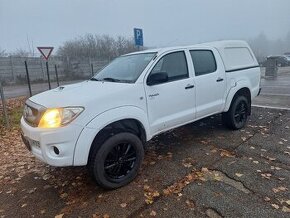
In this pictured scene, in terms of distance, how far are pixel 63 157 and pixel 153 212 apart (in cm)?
123

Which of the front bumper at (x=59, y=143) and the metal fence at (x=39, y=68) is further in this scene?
the metal fence at (x=39, y=68)

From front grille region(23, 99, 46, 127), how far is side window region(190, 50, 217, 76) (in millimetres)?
2712

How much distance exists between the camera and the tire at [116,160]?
3.36 metres

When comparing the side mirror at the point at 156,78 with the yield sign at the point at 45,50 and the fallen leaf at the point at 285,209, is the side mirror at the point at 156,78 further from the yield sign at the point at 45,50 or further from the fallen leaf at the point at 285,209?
the yield sign at the point at 45,50

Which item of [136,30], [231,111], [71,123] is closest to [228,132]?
[231,111]

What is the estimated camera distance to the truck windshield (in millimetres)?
4109

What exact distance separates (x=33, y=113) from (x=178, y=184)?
216cm

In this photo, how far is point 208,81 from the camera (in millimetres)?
4902

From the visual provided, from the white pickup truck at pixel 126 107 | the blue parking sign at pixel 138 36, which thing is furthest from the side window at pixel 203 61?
the blue parking sign at pixel 138 36

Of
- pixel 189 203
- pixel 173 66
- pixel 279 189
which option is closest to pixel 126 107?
pixel 173 66

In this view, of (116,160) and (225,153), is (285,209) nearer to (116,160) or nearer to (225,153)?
(225,153)

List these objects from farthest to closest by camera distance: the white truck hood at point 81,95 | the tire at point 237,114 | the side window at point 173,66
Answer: the tire at point 237,114
the side window at point 173,66
the white truck hood at point 81,95

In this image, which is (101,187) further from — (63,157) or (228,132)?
(228,132)

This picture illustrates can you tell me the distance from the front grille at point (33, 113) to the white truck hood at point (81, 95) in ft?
0.21
